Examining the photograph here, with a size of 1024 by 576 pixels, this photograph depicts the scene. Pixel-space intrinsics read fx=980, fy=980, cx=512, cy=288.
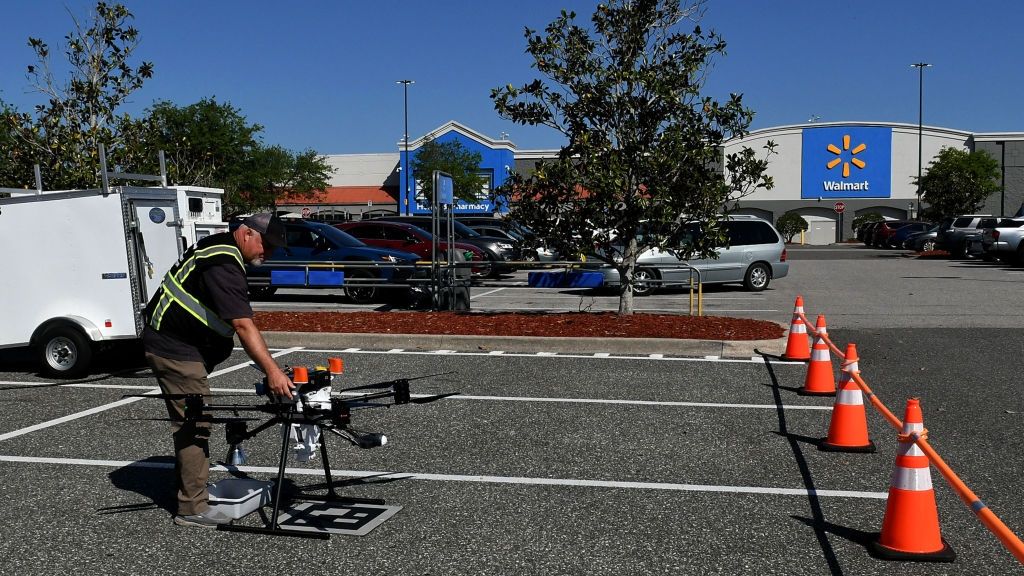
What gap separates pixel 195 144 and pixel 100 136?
Result: 23.4m

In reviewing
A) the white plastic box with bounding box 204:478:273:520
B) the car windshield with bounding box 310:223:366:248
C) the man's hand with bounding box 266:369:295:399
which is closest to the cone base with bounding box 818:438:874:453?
the white plastic box with bounding box 204:478:273:520

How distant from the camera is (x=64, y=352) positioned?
1043cm

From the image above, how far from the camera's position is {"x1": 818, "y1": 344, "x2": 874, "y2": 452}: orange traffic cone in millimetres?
6855

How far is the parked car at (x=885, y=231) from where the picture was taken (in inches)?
1930

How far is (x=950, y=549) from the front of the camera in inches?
189

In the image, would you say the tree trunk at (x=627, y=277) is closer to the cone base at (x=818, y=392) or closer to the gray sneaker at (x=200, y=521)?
the cone base at (x=818, y=392)

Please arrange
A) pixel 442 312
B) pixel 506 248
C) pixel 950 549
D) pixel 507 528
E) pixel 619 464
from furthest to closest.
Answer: pixel 506 248 → pixel 442 312 → pixel 619 464 → pixel 507 528 → pixel 950 549

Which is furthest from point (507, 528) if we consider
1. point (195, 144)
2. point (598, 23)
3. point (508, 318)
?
point (195, 144)

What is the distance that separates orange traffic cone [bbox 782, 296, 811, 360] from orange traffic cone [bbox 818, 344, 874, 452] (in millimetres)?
4341

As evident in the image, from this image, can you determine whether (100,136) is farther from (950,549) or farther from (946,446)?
(950,549)

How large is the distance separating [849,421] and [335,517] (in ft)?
12.0

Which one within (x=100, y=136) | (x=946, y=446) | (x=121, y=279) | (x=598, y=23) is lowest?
(x=946, y=446)

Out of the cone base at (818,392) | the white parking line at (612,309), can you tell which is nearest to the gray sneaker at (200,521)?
the cone base at (818,392)

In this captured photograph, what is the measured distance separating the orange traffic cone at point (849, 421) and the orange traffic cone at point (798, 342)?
4.34m
